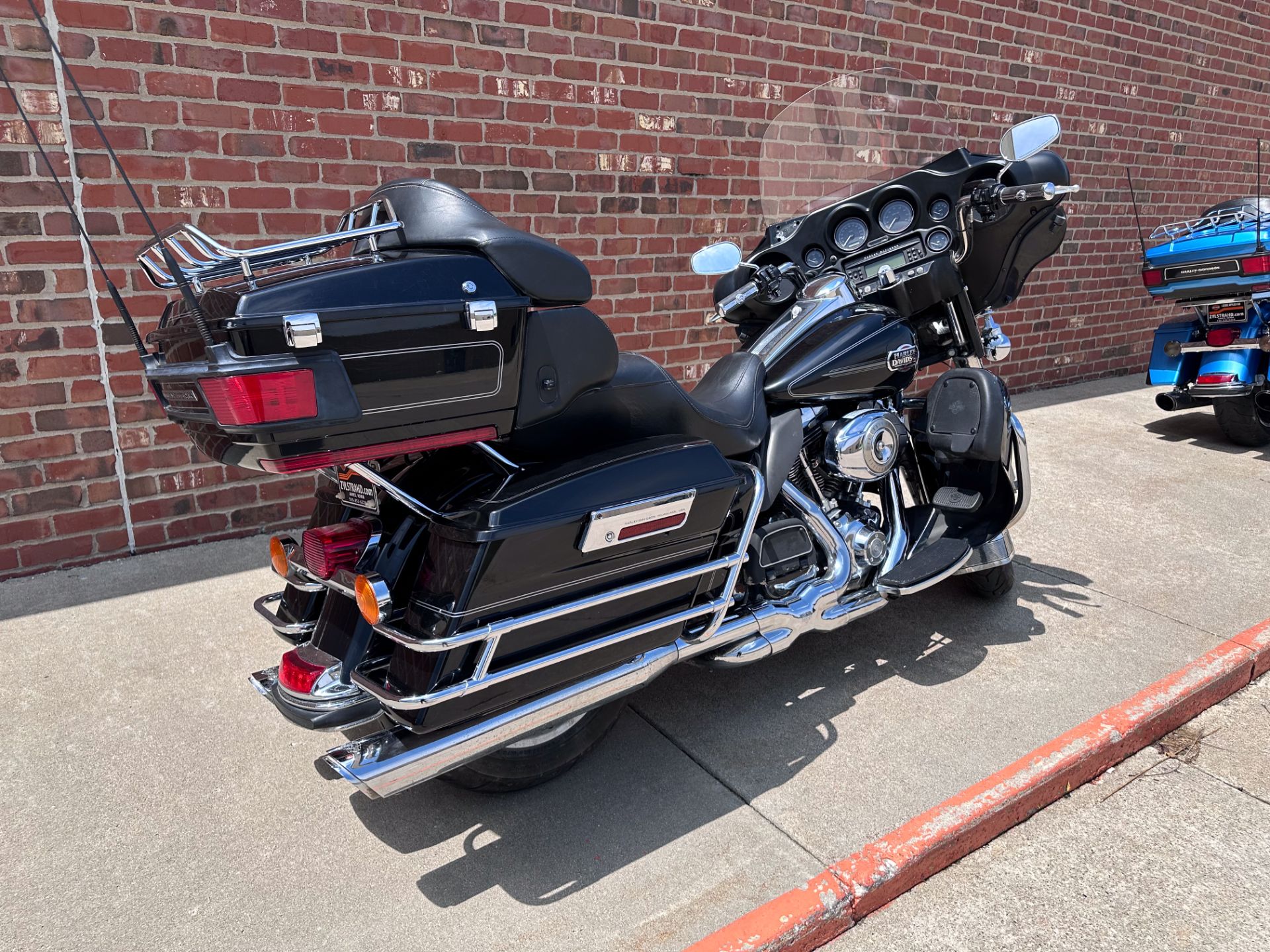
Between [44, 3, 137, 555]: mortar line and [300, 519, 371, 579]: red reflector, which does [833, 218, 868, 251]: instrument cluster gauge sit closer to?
[300, 519, 371, 579]: red reflector

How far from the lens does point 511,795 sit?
241 centimetres

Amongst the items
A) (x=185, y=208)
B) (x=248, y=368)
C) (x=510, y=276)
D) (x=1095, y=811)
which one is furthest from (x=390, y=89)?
(x=1095, y=811)

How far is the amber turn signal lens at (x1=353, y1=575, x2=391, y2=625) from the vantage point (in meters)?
1.94

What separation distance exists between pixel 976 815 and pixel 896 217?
1.92 m

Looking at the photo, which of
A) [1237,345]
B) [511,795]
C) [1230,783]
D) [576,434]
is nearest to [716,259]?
[576,434]

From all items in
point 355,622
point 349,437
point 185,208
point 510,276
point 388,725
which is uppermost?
point 185,208

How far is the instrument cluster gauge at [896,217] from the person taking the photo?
10.1 ft

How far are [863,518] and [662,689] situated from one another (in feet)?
2.83

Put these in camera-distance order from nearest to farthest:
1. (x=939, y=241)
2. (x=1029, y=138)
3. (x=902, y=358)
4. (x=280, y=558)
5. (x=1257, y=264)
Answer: (x=280, y=558), (x=1029, y=138), (x=902, y=358), (x=939, y=241), (x=1257, y=264)

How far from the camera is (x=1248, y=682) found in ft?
10.3

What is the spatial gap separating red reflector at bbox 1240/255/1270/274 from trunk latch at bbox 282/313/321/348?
5.74 metres

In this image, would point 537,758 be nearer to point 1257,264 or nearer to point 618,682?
point 618,682

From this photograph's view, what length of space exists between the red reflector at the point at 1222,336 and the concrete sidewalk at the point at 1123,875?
3806 millimetres

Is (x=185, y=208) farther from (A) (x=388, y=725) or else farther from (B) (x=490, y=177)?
(A) (x=388, y=725)
